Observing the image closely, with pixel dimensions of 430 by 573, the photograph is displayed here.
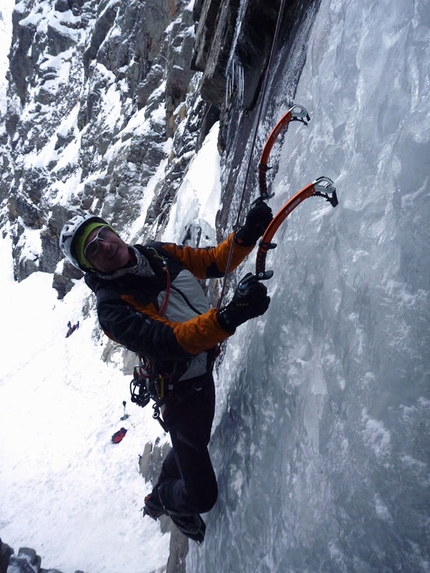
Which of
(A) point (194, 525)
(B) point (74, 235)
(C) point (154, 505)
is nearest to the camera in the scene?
(B) point (74, 235)

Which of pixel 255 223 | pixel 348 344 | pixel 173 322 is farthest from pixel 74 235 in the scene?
pixel 348 344

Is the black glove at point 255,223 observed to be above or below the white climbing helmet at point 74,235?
above

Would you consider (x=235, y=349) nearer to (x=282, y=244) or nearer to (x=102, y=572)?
(x=282, y=244)

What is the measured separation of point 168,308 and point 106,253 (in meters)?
0.57

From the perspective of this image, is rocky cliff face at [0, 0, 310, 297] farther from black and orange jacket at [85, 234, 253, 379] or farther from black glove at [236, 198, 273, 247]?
black and orange jacket at [85, 234, 253, 379]

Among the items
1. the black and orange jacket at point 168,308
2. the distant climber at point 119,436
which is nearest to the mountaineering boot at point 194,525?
the black and orange jacket at point 168,308

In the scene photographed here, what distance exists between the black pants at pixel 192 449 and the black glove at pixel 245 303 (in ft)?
3.00

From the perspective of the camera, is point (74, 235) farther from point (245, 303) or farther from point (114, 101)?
point (114, 101)

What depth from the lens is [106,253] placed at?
8.63 ft

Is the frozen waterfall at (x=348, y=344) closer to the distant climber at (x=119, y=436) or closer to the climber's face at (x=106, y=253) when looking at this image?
the climber's face at (x=106, y=253)

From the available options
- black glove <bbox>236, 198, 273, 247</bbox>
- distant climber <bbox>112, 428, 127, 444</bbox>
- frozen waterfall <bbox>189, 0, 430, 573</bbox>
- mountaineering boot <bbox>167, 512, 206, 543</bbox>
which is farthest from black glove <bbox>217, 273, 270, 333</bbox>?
distant climber <bbox>112, 428, 127, 444</bbox>

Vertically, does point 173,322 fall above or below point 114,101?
below

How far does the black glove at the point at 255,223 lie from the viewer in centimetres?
278

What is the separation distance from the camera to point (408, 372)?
4.86 feet
